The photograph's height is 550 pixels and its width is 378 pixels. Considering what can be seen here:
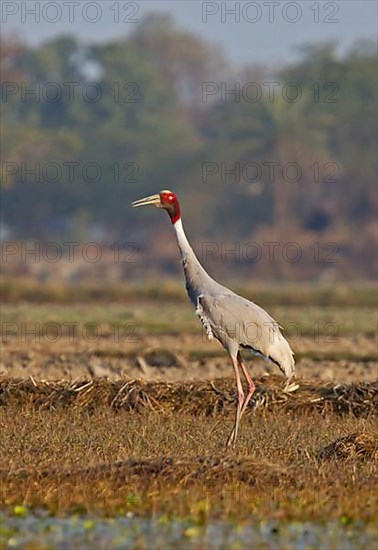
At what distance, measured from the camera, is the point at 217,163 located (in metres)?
60.7

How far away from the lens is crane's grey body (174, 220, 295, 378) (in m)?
10.4

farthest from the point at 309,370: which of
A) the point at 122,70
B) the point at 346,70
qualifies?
the point at 122,70

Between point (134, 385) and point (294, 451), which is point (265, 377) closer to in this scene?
point (134, 385)

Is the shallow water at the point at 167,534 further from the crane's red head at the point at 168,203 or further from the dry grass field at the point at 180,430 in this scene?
the crane's red head at the point at 168,203

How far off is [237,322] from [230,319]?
2.1 inches

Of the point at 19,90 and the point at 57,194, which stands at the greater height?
the point at 19,90

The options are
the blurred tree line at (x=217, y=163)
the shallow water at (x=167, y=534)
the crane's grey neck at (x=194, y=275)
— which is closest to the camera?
the shallow water at (x=167, y=534)

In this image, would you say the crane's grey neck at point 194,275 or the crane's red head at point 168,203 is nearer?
the crane's grey neck at point 194,275

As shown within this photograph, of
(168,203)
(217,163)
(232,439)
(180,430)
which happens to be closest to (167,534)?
(232,439)

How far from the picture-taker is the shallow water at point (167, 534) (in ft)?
23.0

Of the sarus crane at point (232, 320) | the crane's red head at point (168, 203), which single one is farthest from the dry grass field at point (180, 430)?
the crane's red head at point (168, 203)

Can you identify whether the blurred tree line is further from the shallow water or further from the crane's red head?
the shallow water

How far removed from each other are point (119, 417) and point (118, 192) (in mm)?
48837

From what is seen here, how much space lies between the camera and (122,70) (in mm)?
71812
